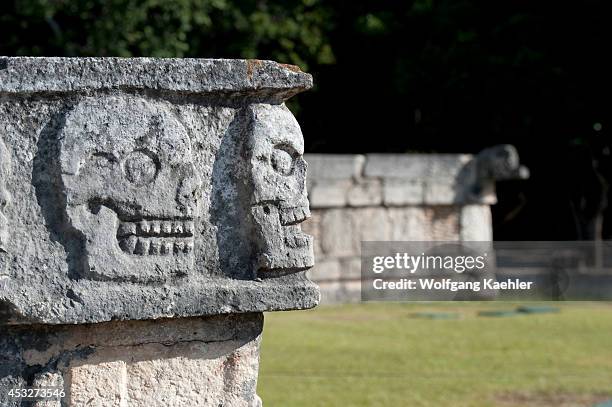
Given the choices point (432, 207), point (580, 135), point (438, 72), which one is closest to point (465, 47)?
point (438, 72)

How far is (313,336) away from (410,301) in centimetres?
355

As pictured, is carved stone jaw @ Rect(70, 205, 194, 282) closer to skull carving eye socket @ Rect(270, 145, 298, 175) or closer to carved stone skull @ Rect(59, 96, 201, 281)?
carved stone skull @ Rect(59, 96, 201, 281)

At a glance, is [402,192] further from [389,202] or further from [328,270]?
[328,270]

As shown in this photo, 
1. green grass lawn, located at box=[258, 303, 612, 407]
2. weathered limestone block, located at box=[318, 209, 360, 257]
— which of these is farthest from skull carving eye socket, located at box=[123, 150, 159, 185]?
weathered limestone block, located at box=[318, 209, 360, 257]

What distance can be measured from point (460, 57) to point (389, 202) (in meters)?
6.37

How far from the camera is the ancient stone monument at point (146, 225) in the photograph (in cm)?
328

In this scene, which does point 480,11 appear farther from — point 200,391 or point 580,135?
point 200,391

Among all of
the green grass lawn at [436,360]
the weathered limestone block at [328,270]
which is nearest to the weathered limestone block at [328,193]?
the weathered limestone block at [328,270]

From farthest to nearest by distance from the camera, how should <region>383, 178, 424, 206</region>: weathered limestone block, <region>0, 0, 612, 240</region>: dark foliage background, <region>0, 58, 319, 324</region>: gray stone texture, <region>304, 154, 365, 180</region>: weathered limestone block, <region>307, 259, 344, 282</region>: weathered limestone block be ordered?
<region>0, 0, 612, 240</region>: dark foliage background, <region>383, 178, 424, 206</region>: weathered limestone block, <region>304, 154, 365, 180</region>: weathered limestone block, <region>307, 259, 344, 282</region>: weathered limestone block, <region>0, 58, 319, 324</region>: gray stone texture

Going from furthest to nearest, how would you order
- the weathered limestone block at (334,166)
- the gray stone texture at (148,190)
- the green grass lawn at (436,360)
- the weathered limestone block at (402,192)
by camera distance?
the weathered limestone block at (402,192) → the weathered limestone block at (334,166) → the green grass lawn at (436,360) → the gray stone texture at (148,190)

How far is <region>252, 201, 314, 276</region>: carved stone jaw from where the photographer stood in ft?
11.6

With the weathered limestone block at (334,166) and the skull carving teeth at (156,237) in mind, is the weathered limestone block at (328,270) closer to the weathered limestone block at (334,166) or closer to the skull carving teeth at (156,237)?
the weathered limestone block at (334,166)

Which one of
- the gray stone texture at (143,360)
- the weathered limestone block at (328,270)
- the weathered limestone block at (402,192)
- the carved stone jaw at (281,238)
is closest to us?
the gray stone texture at (143,360)

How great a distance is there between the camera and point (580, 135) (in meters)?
18.6
